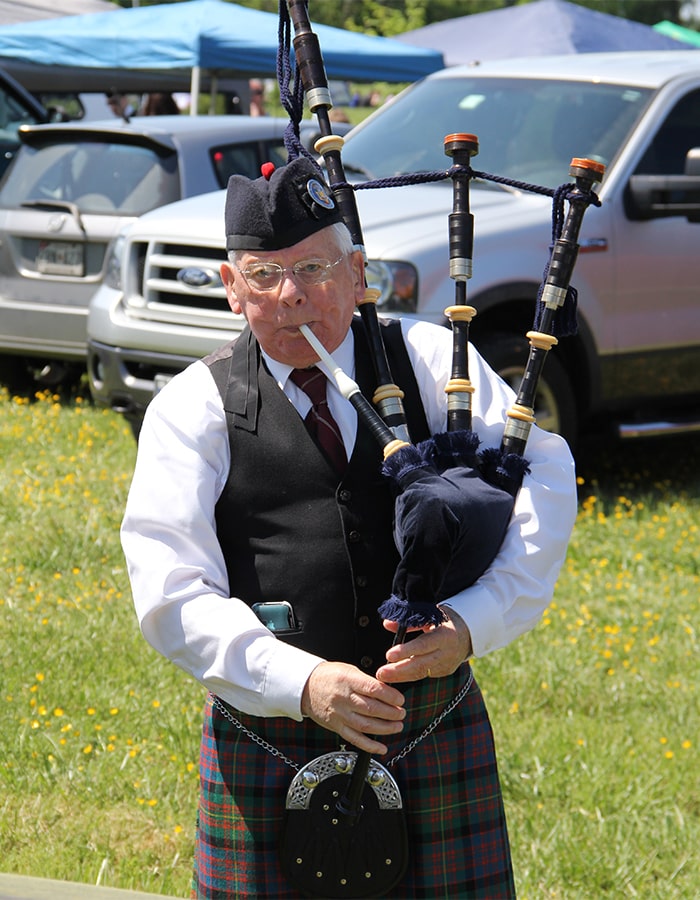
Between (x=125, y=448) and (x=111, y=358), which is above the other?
(x=111, y=358)

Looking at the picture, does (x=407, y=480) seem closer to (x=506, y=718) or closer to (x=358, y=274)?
(x=358, y=274)

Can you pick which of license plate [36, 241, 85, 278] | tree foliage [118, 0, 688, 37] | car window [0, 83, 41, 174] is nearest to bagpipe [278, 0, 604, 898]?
license plate [36, 241, 85, 278]

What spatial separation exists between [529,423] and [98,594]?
9.89 feet

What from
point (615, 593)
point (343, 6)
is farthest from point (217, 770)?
point (343, 6)

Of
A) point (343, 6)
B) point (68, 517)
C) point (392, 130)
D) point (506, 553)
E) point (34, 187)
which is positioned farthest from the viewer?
point (343, 6)

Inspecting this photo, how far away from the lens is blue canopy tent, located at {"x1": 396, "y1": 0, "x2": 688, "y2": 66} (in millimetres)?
16781

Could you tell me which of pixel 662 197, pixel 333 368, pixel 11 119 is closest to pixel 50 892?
pixel 333 368

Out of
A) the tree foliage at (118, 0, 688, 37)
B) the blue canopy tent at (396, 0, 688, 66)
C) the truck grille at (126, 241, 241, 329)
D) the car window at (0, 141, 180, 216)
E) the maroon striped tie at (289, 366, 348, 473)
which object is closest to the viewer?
the maroon striped tie at (289, 366, 348, 473)

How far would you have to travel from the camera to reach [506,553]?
1.94 meters

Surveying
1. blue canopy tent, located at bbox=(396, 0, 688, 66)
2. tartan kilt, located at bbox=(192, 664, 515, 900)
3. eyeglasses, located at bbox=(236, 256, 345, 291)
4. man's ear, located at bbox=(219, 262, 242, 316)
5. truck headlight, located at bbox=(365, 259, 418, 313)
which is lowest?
blue canopy tent, located at bbox=(396, 0, 688, 66)

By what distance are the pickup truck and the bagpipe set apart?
319cm

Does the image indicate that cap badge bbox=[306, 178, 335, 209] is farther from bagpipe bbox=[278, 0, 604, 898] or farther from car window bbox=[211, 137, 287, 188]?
car window bbox=[211, 137, 287, 188]

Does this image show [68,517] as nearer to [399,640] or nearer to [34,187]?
[34,187]

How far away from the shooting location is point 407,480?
182 centimetres
